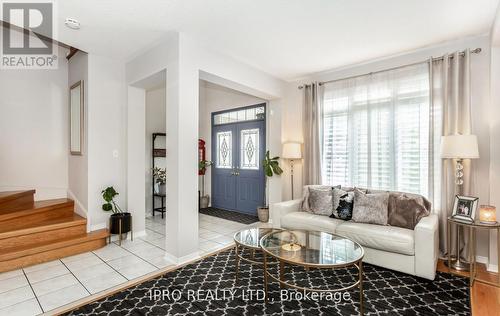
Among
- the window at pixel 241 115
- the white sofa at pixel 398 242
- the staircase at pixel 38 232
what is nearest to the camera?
the white sofa at pixel 398 242

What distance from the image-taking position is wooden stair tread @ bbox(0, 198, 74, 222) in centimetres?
335

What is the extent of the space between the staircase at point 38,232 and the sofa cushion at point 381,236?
3.38 metres

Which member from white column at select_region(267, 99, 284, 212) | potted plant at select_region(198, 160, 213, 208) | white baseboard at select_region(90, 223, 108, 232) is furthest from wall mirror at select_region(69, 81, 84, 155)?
white column at select_region(267, 99, 284, 212)

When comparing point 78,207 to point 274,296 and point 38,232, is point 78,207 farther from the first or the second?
point 274,296

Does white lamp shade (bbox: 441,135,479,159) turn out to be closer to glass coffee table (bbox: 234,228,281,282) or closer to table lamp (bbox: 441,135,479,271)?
table lamp (bbox: 441,135,479,271)

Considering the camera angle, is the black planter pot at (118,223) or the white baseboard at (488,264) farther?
the black planter pot at (118,223)

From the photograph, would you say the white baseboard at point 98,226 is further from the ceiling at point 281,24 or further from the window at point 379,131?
the window at point 379,131

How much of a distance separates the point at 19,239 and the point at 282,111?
174 inches

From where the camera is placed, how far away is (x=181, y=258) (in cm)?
305

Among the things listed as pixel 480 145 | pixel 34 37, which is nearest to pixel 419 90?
pixel 480 145

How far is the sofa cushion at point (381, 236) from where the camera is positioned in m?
2.70

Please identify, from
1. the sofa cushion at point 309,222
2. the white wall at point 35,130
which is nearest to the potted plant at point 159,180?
the white wall at point 35,130

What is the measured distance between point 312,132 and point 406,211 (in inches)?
76.5

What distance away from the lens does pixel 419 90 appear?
3434 millimetres
